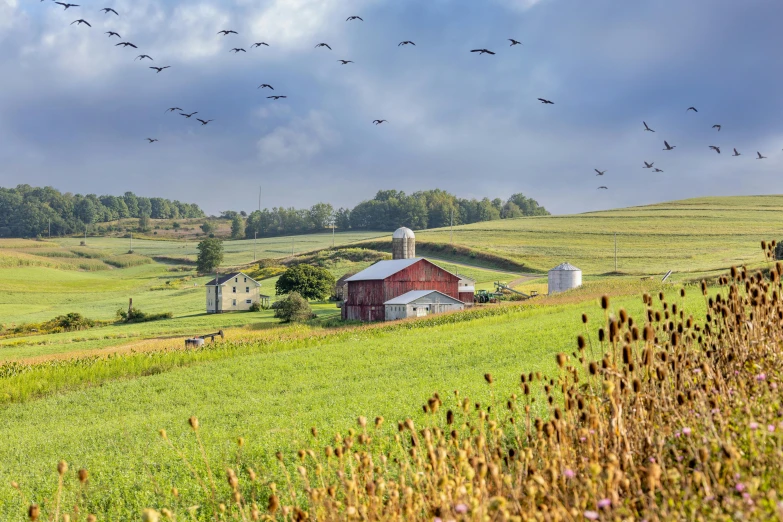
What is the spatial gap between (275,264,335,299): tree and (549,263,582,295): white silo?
23312 mm

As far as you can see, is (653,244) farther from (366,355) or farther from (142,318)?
(366,355)

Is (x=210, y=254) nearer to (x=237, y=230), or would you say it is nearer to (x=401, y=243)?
(x=401, y=243)

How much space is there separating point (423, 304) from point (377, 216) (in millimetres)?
122835

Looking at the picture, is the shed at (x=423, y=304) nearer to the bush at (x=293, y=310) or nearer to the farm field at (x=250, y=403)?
the bush at (x=293, y=310)

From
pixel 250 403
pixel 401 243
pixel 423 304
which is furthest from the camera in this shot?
pixel 401 243

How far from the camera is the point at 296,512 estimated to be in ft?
11.9

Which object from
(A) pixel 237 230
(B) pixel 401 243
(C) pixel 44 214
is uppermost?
(C) pixel 44 214

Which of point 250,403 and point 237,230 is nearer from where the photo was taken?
point 250,403

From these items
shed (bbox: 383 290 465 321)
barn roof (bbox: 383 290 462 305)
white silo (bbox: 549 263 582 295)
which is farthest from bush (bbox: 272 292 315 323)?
white silo (bbox: 549 263 582 295)

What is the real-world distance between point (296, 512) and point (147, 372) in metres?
25.5


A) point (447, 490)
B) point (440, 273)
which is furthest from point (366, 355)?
point (440, 273)

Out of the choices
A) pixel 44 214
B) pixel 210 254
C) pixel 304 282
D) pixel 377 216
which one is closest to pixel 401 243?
pixel 304 282

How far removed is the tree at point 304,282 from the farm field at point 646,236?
29.9 meters

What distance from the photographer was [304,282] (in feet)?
220
